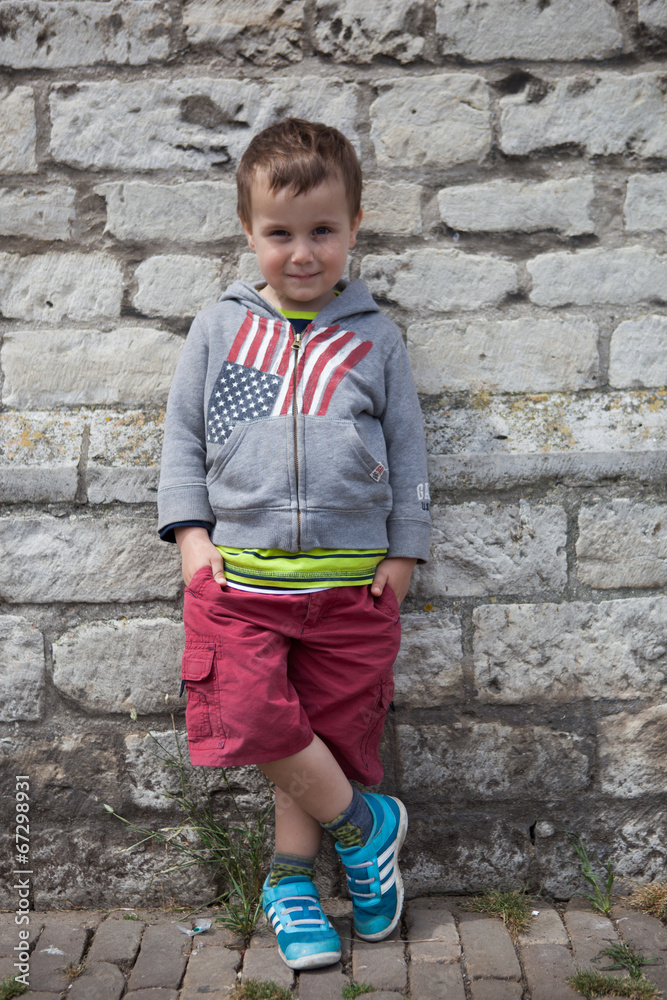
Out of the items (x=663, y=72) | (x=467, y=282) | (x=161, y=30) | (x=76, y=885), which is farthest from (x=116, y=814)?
(x=663, y=72)

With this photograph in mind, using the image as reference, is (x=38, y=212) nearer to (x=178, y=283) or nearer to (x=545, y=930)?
(x=178, y=283)

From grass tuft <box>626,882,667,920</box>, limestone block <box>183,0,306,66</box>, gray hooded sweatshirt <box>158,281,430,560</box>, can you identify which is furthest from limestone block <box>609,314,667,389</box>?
grass tuft <box>626,882,667,920</box>

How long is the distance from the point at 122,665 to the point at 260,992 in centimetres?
96

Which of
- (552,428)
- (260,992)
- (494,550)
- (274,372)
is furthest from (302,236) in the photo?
(260,992)

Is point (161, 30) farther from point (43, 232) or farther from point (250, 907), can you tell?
point (250, 907)

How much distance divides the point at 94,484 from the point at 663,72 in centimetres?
211

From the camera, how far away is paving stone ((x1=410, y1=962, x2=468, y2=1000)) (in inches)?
76.7

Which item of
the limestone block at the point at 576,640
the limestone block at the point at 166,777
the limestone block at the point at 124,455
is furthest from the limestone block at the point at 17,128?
the limestone block at the point at 576,640

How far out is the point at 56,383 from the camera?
2.38 meters

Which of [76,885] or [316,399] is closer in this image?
[316,399]

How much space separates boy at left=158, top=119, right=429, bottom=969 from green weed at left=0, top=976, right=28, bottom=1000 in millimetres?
647

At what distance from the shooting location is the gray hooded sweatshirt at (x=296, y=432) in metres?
2.03

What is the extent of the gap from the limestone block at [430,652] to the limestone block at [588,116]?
4.76 ft

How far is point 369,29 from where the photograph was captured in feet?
7.63
